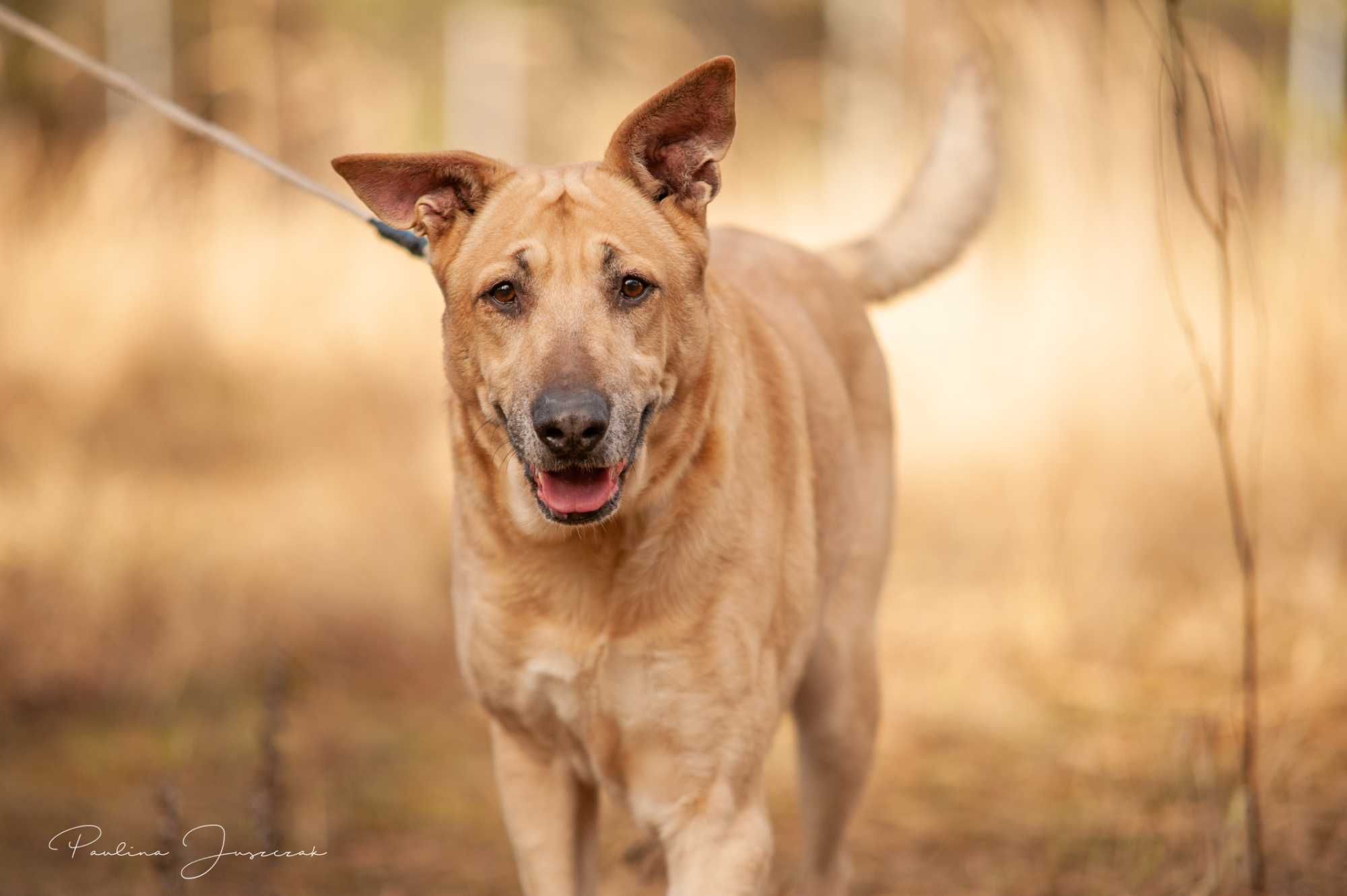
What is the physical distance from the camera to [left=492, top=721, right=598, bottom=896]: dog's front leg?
2.88 m

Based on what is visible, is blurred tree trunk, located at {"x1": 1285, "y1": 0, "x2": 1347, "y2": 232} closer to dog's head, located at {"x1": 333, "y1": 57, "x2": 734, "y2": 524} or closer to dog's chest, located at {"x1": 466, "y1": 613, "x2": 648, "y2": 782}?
dog's head, located at {"x1": 333, "y1": 57, "x2": 734, "y2": 524}

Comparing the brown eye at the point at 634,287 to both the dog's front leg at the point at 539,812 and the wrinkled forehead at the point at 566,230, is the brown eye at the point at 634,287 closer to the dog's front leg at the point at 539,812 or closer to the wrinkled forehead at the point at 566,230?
the wrinkled forehead at the point at 566,230

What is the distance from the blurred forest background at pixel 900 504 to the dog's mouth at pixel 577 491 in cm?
205

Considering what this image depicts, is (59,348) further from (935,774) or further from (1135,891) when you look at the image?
(1135,891)

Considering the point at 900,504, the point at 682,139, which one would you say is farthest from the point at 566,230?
the point at 900,504

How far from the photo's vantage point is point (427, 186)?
2.84 metres

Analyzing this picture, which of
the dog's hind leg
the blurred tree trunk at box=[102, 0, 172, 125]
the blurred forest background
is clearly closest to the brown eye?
the dog's hind leg

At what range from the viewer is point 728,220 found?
23.9ft

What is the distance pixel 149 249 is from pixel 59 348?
730 millimetres

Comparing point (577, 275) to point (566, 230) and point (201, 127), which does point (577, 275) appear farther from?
point (201, 127)

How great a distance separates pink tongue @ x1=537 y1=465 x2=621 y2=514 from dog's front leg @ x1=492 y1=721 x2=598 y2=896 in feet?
2.10

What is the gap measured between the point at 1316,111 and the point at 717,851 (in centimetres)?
654

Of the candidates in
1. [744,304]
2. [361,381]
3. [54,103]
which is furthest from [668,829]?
[54,103]

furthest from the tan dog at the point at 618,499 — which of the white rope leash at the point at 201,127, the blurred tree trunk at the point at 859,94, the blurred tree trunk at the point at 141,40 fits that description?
the blurred tree trunk at the point at 141,40
